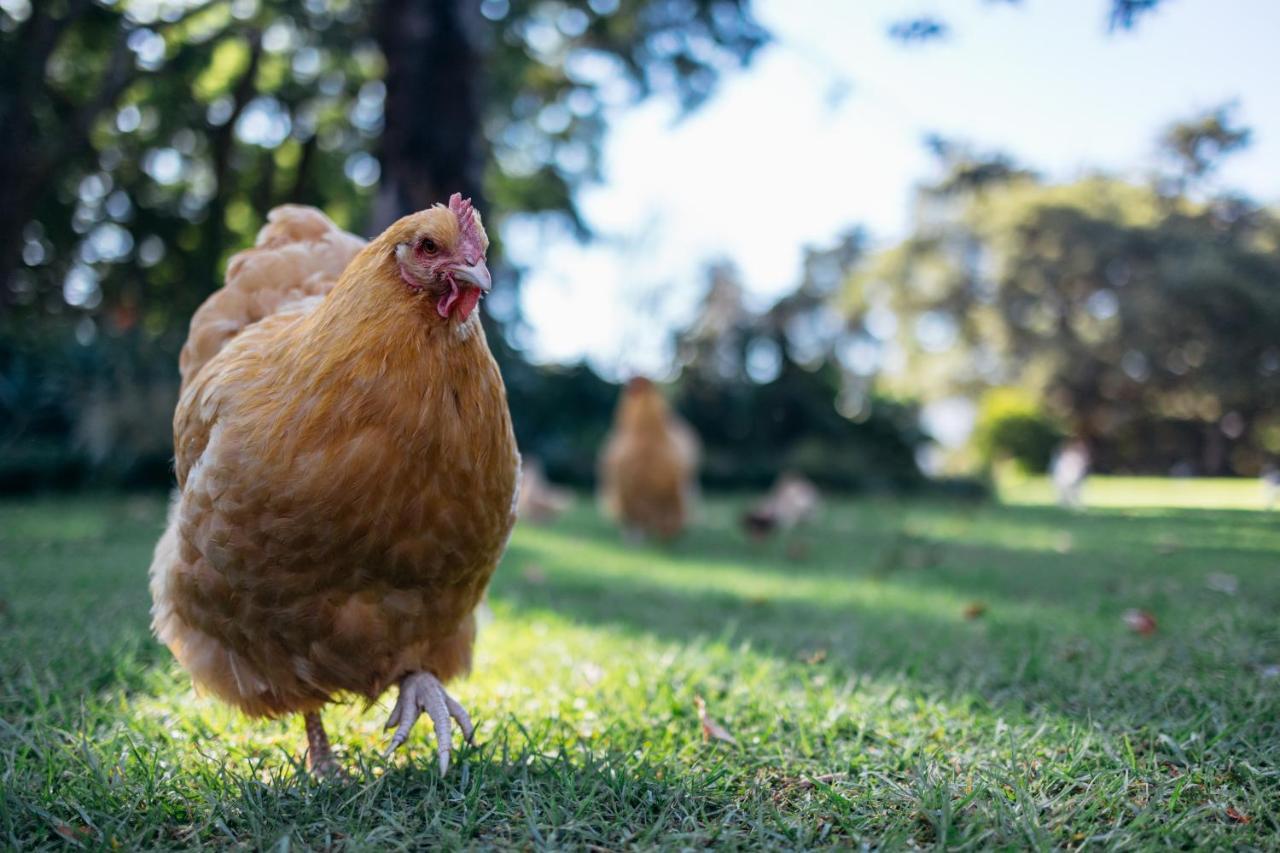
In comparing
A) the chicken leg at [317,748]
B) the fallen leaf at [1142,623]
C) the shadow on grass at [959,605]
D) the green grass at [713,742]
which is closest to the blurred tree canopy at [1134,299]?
the shadow on grass at [959,605]

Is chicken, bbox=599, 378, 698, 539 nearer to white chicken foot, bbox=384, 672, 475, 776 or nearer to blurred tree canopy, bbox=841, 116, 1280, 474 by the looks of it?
blurred tree canopy, bbox=841, 116, 1280, 474

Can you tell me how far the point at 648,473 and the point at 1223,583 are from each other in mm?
4709

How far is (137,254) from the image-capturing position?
15773mm

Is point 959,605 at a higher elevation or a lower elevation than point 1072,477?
higher

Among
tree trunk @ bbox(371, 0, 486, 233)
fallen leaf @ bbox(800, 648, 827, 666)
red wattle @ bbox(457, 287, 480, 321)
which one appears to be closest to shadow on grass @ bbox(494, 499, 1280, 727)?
fallen leaf @ bbox(800, 648, 827, 666)

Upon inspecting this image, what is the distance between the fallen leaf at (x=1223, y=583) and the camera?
14.8 ft

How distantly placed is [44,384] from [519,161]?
426 inches

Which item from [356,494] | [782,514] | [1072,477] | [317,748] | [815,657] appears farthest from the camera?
[1072,477]

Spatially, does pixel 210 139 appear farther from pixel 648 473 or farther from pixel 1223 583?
pixel 1223 583

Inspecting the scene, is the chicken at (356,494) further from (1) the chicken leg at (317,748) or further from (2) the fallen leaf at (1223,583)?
(2) the fallen leaf at (1223,583)

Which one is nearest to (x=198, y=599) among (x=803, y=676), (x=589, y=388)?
(x=803, y=676)

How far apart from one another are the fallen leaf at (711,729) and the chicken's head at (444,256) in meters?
1.39

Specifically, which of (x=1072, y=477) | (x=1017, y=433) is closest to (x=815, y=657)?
(x=1072, y=477)

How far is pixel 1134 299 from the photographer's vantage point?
795 centimetres
